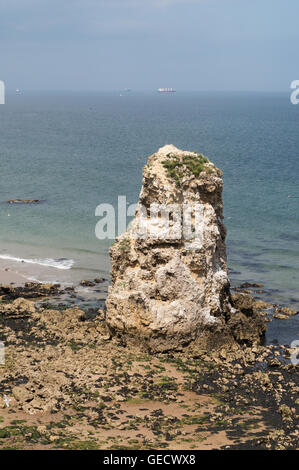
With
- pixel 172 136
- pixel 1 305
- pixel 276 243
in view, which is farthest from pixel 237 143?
pixel 1 305

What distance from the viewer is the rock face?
27.5 meters

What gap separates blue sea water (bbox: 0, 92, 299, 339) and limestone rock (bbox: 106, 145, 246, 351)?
266 inches

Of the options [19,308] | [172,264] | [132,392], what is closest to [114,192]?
[19,308]

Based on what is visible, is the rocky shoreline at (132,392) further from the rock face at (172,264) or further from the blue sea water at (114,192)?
the blue sea water at (114,192)

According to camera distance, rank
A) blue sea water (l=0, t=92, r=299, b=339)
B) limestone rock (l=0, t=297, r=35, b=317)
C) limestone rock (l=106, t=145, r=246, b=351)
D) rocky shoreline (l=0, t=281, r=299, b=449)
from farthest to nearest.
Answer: blue sea water (l=0, t=92, r=299, b=339) → limestone rock (l=0, t=297, r=35, b=317) → limestone rock (l=106, t=145, r=246, b=351) → rocky shoreline (l=0, t=281, r=299, b=449)

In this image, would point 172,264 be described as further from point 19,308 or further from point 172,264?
point 19,308

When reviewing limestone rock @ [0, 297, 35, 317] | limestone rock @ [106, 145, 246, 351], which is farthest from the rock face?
limestone rock @ [0, 297, 35, 317]

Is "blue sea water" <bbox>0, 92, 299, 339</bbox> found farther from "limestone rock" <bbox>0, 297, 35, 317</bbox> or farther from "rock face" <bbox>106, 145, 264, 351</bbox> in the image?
"limestone rock" <bbox>0, 297, 35, 317</bbox>

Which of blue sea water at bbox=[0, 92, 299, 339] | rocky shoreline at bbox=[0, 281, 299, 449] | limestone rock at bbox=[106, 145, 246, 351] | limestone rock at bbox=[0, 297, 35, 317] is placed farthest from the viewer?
blue sea water at bbox=[0, 92, 299, 339]

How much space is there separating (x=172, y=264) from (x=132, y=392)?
6.30 metres

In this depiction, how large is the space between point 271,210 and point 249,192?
899 cm

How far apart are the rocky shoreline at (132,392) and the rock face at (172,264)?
3.12ft

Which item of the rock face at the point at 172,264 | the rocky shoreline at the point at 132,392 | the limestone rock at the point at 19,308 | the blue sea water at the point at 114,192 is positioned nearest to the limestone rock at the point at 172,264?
the rock face at the point at 172,264

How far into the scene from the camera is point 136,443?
64.9 ft
